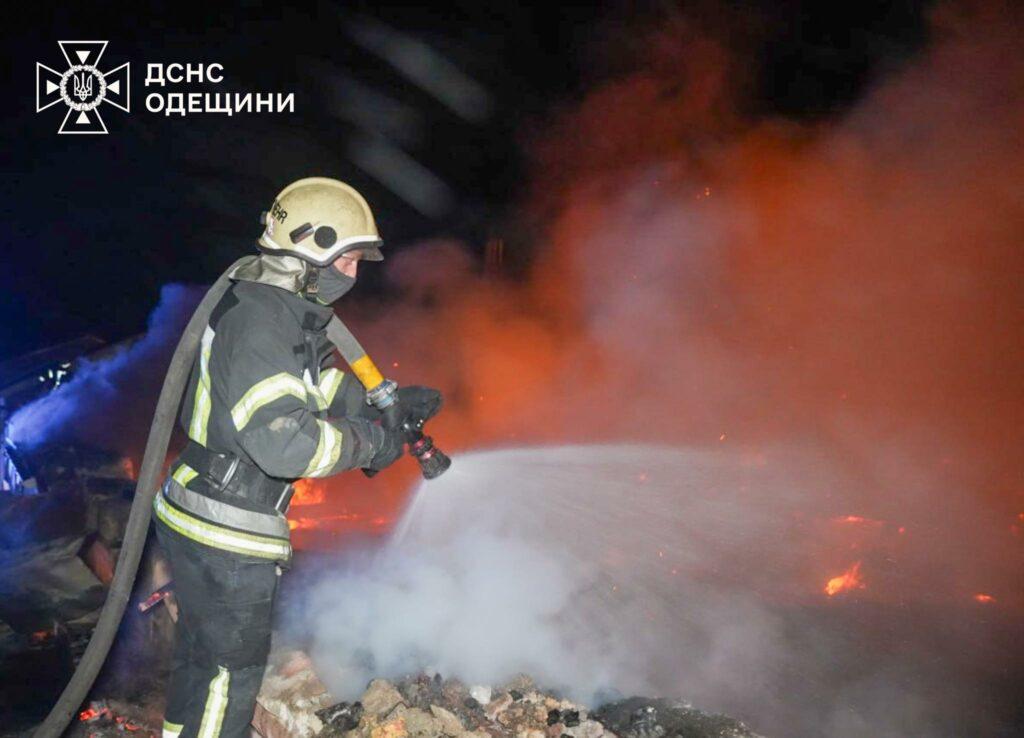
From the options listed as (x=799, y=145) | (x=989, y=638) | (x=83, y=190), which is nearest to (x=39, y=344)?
(x=83, y=190)

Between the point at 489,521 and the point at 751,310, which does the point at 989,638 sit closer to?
the point at 489,521

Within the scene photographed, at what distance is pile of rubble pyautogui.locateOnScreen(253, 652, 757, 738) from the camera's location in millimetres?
2900

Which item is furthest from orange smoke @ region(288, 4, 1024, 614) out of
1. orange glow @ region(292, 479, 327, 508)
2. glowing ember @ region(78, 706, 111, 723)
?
glowing ember @ region(78, 706, 111, 723)

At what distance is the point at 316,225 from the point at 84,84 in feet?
39.5

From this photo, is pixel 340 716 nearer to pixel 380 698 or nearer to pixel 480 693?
pixel 380 698

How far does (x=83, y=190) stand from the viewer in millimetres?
12320

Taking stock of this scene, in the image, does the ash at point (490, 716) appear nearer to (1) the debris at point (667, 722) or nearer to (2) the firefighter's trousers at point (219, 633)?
(1) the debris at point (667, 722)

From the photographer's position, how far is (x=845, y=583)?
7559 millimetres

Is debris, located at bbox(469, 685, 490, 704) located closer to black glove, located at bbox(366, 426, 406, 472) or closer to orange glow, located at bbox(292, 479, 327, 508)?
black glove, located at bbox(366, 426, 406, 472)

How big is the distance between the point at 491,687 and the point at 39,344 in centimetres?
1349

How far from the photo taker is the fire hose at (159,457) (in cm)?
246

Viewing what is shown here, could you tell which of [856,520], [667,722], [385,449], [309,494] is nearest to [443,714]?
[667,722]

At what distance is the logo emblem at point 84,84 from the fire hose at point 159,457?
11354mm

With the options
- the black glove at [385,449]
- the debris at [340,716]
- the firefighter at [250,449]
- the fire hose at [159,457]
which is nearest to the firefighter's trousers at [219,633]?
the firefighter at [250,449]
